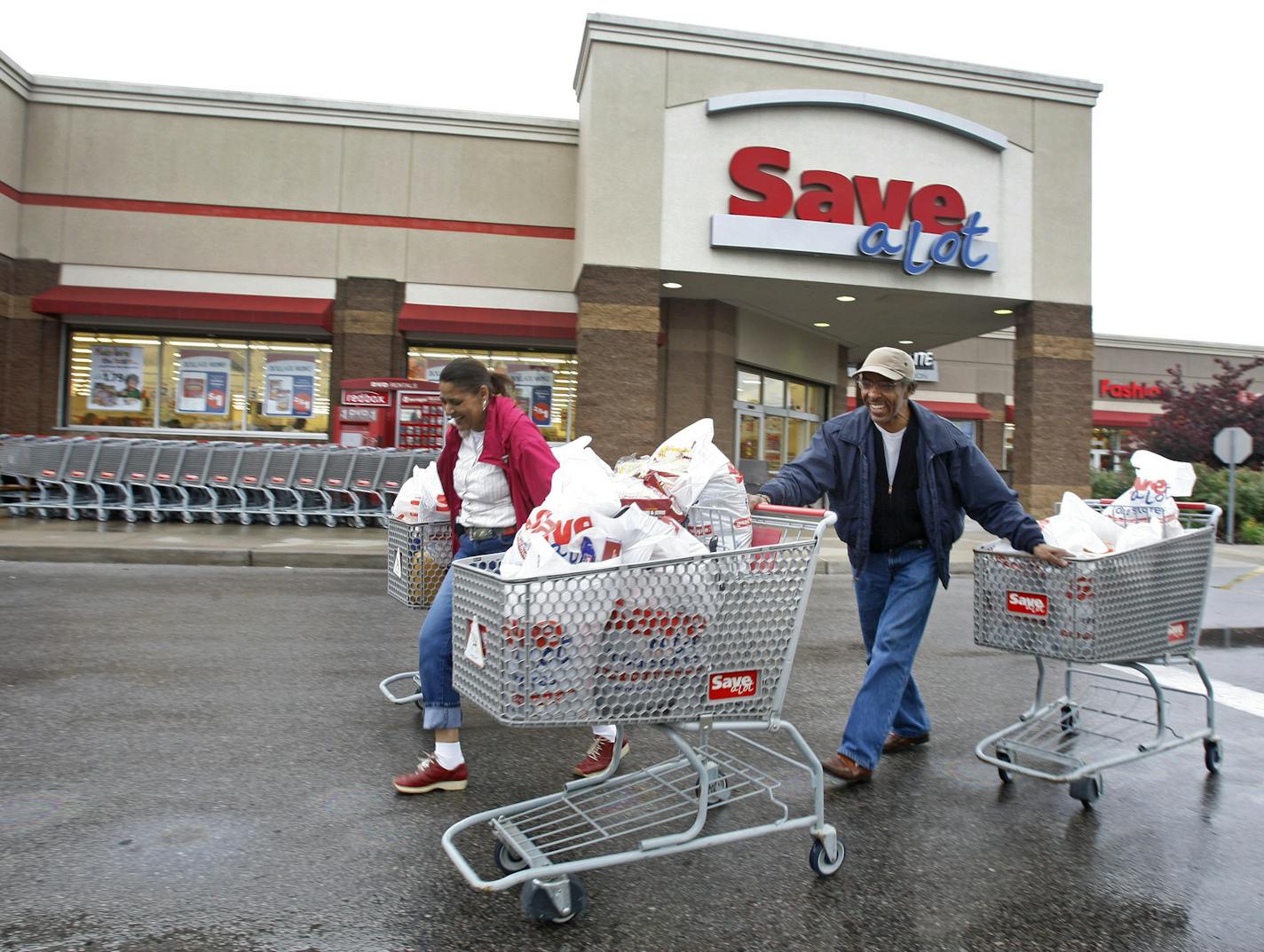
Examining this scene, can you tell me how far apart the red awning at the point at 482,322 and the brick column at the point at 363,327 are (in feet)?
1.53

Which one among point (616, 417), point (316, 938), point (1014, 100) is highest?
point (1014, 100)

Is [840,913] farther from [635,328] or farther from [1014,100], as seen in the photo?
[1014,100]

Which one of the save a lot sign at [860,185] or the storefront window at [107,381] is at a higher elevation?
the save a lot sign at [860,185]

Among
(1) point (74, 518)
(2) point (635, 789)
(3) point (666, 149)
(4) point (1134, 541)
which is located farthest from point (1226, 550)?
(1) point (74, 518)

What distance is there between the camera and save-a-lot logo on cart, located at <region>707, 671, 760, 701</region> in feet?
9.80

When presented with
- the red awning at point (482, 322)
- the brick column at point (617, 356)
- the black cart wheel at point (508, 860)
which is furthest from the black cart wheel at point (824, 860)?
the red awning at point (482, 322)

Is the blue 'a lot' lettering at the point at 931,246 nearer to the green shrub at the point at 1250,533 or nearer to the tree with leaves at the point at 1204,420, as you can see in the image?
the green shrub at the point at 1250,533

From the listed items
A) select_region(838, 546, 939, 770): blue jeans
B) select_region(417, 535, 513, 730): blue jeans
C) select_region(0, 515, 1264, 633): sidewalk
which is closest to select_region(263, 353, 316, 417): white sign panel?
select_region(0, 515, 1264, 633): sidewalk

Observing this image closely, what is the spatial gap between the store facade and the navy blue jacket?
1232 cm

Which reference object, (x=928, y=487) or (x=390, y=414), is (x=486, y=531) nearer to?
(x=928, y=487)

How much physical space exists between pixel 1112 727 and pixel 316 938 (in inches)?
172

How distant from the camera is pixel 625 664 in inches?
112

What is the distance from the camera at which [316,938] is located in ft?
8.76

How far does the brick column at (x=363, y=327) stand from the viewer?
18.9 m
